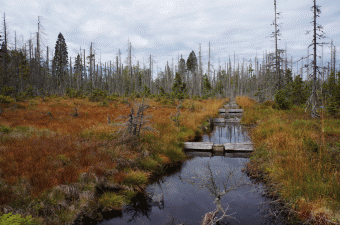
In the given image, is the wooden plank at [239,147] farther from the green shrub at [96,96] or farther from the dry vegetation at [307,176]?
the green shrub at [96,96]

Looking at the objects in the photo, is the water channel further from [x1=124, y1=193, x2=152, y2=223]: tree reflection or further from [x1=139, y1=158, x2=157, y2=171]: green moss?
[x1=139, y1=158, x2=157, y2=171]: green moss

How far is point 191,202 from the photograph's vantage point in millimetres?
4531

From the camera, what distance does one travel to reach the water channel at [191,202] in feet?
12.7

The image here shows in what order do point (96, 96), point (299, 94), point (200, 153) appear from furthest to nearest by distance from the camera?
1. point (96, 96)
2. point (299, 94)
3. point (200, 153)

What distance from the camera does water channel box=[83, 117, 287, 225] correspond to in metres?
3.87

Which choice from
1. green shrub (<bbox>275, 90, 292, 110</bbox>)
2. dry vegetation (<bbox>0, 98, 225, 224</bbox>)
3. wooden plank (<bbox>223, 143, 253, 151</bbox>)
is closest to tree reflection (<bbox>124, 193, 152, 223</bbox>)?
dry vegetation (<bbox>0, 98, 225, 224</bbox>)

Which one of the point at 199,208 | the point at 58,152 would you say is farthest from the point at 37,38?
the point at 199,208

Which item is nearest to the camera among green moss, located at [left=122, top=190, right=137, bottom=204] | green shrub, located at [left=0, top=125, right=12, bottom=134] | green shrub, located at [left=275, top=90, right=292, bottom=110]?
green moss, located at [left=122, top=190, right=137, bottom=204]

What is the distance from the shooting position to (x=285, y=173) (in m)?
4.36

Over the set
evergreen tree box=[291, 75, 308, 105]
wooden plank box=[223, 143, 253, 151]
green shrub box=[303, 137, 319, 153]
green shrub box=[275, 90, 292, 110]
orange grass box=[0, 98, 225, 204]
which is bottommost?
wooden plank box=[223, 143, 253, 151]

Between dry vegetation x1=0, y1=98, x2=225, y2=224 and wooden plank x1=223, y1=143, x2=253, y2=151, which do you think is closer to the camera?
dry vegetation x1=0, y1=98, x2=225, y2=224

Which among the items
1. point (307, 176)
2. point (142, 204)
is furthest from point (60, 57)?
point (307, 176)

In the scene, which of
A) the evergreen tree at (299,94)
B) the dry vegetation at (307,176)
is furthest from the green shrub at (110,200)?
the evergreen tree at (299,94)

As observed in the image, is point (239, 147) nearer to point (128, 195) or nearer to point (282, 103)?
point (128, 195)
